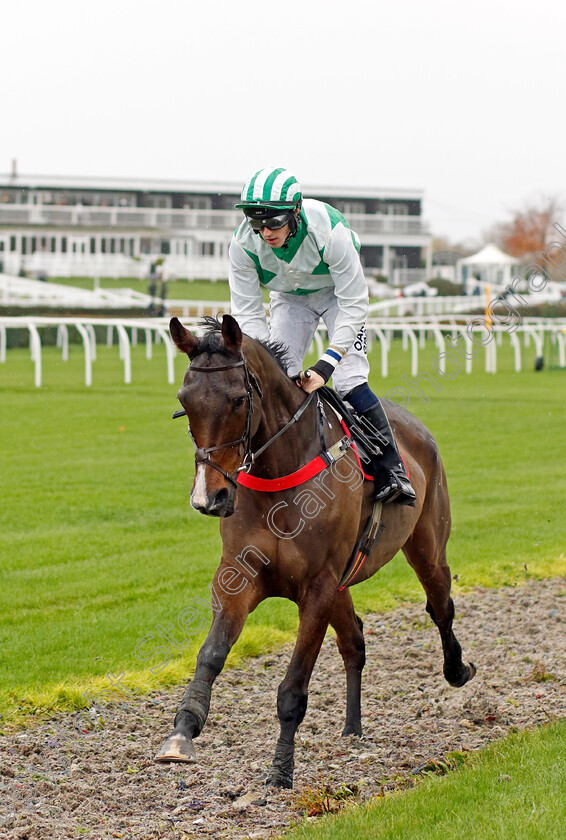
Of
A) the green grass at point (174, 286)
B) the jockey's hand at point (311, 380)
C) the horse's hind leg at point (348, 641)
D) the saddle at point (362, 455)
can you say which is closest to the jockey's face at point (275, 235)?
the jockey's hand at point (311, 380)

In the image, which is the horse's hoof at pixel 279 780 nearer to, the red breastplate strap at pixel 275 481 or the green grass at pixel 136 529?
the red breastplate strap at pixel 275 481

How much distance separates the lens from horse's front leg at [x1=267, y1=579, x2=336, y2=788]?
3.52 meters

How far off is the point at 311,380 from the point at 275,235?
1.82 ft

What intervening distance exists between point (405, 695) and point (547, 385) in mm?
13923

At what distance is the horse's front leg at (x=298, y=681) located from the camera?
3520mm

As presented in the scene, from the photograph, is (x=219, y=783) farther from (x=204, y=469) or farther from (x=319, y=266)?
(x=319, y=266)

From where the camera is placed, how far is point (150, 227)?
43.8 metres

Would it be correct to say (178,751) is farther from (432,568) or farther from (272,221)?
(432,568)

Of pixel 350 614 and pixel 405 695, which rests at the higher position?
pixel 350 614

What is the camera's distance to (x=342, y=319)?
398 cm

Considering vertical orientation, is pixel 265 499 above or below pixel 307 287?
below

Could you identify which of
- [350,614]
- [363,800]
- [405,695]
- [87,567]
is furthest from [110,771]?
[87,567]

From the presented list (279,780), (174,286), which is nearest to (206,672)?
(279,780)

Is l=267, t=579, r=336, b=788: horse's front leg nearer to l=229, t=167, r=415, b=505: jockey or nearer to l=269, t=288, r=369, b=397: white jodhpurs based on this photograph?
l=229, t=167, r=415, b=505: jockey
